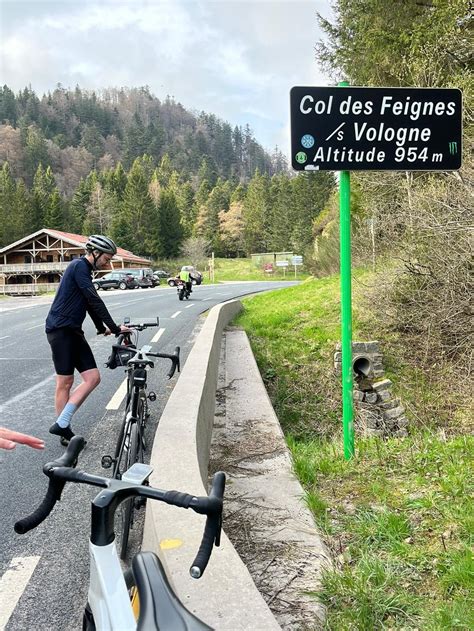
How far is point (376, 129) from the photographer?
4543 mm

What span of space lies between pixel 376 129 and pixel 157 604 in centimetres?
407

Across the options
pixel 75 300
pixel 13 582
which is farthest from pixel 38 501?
pixel 75 300

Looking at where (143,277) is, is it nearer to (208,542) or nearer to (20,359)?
(20,359)

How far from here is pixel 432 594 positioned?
2717 millimetres

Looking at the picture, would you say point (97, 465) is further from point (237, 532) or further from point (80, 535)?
point (237, 532)

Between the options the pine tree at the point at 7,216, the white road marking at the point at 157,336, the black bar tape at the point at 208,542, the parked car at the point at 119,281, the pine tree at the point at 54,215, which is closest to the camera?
the black bar tape at the point at 208,542

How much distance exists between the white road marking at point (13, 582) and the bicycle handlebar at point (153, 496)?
1545 millimetres

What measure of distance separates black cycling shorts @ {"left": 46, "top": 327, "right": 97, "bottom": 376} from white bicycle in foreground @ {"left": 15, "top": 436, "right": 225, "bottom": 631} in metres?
3.75

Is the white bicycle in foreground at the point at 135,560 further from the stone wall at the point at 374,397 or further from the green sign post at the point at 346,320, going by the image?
the stone wall at the point at 374,397

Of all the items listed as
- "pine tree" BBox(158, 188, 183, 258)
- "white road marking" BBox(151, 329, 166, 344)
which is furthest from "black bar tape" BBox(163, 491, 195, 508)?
"pine tree" BBox(158, 188, 183, 258)

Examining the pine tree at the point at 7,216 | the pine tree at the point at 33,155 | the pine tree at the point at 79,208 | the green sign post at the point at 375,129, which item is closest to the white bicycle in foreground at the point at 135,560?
the green sign post at the point at 375,129

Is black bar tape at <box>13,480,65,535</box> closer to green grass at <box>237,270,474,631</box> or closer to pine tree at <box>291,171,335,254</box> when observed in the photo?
green grass at <box>237,270,474,631</box>

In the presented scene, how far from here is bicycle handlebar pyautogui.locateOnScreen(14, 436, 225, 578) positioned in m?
1.44

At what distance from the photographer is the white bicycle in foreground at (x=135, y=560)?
4.77 ft
